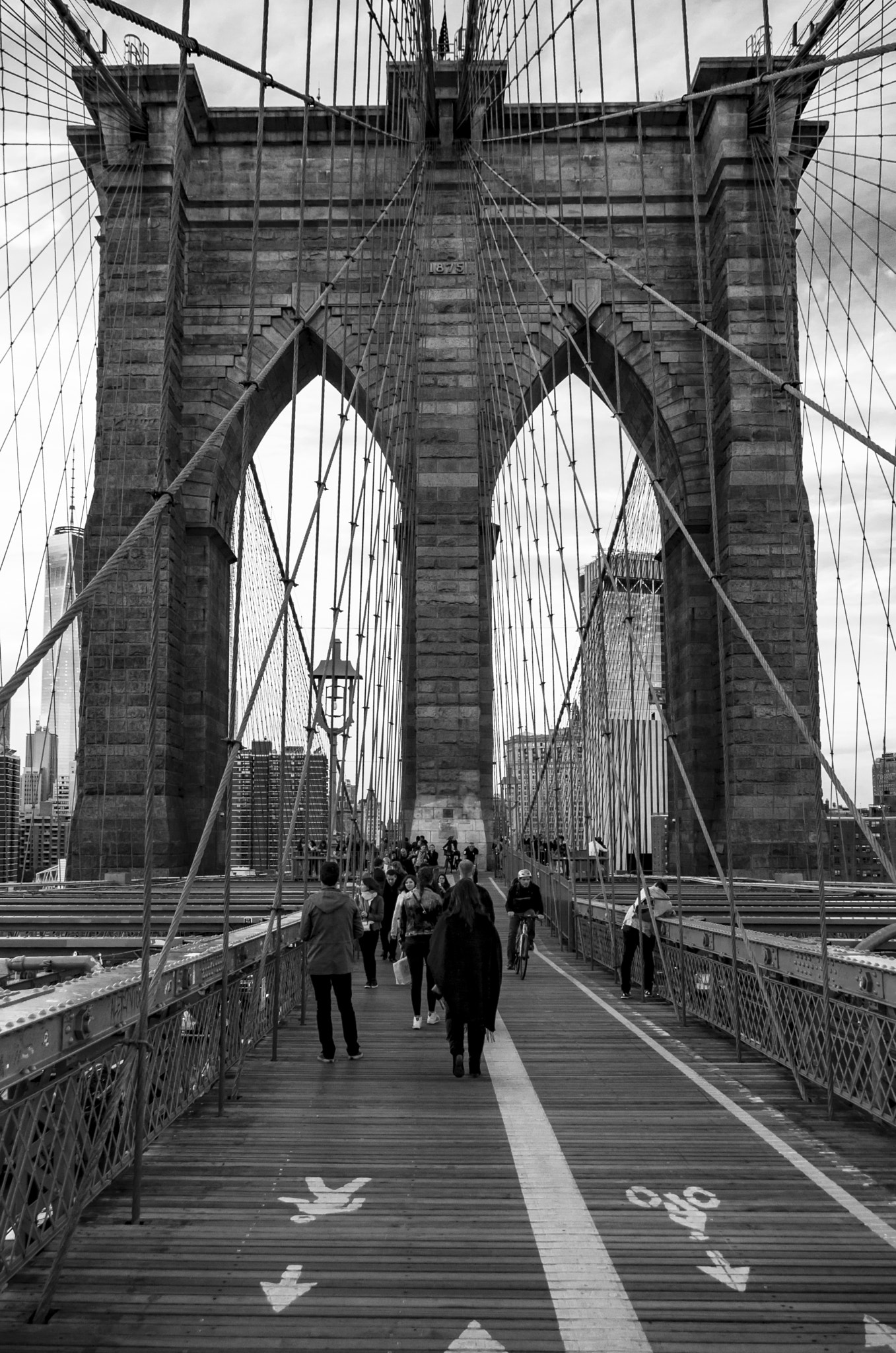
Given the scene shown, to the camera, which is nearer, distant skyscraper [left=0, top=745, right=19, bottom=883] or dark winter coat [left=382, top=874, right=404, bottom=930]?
dark winter coat [left=382, top=874, right=404, bottom=930]

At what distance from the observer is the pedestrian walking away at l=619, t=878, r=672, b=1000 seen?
9.98 m

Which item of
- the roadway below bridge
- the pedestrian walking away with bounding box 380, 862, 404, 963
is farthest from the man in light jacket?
the pedestrian walking away with bounding box 380, 862, 404, 963

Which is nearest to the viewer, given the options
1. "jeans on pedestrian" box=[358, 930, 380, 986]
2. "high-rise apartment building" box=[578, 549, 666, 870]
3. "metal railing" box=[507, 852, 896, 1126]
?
"metal railing" box=[507, 852, 896, 1126]

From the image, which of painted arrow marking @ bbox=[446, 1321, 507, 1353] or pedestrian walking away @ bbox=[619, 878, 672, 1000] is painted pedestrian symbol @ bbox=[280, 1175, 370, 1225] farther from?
pedestrian walking away @ bbox=[619, 878, 672, 1000]

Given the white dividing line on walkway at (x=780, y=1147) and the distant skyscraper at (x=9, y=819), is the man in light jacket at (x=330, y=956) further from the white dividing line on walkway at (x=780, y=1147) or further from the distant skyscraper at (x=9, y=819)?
the distant skyscraper at (x=9, y=819)

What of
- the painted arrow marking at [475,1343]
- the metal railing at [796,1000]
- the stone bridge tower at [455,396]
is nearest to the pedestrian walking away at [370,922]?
the metal railing at [796,1000]

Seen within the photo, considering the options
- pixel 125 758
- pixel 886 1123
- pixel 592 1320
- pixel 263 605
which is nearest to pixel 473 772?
pixel 125 758

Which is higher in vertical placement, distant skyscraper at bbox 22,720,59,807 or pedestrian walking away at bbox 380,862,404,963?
distant skyscraper at bbox 22,720,59,807

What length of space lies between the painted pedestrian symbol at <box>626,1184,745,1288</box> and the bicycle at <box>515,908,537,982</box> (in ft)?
22.7

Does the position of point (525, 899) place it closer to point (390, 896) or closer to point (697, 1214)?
point (390, 896)

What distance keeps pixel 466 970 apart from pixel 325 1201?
2.58 m

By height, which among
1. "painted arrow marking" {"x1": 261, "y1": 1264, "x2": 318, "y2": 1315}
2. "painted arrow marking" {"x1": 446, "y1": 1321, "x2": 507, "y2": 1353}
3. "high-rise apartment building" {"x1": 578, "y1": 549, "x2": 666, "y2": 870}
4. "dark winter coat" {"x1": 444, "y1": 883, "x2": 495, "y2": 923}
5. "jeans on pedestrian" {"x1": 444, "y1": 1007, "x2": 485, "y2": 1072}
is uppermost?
"high-rise apartment building" {"x1": 578, "y1": 549, "x2": 666, "y2": 870}

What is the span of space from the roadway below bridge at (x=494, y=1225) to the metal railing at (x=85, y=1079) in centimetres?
12

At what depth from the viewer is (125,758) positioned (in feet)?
74.8
